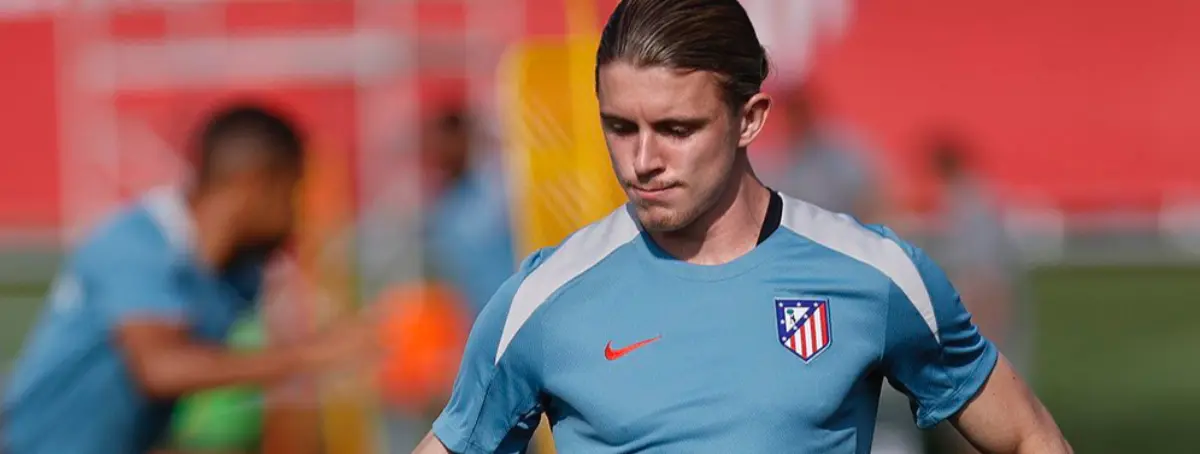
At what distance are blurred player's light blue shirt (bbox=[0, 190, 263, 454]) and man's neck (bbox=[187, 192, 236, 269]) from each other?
31mm

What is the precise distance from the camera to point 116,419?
18.1 feet

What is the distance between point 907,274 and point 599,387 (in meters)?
0.54

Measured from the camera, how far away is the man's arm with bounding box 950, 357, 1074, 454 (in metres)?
3.25

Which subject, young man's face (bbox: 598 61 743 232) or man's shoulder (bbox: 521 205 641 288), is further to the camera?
man's shoulder (bbox: 521 205 641 288)

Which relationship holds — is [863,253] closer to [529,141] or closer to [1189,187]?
[529,141]

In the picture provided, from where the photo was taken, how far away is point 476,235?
8.87 meters

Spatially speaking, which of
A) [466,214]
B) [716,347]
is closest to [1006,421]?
[716,347]

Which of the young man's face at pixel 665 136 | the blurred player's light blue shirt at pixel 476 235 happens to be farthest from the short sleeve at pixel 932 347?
the blurred player's light blue shirt at pixel 476 235

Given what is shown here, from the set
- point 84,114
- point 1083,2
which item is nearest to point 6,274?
point 84,114

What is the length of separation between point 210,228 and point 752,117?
2.79 m

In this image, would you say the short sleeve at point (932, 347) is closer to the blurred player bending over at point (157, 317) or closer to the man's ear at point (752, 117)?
the man's ear at point (752, 117)

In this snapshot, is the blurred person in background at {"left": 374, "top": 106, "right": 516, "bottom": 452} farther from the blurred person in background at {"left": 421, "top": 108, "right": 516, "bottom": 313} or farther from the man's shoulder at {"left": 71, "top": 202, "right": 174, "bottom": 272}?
the man's shoulder at {"left": 71, "top": 202, "right": 174, "bottom": 272}

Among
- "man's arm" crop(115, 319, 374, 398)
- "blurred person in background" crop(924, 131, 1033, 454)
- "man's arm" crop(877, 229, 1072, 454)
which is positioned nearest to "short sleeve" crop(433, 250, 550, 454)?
"man's arm" crop(877, 229, 1072, 454)

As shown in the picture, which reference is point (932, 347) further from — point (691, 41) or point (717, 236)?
point (691, 41)
